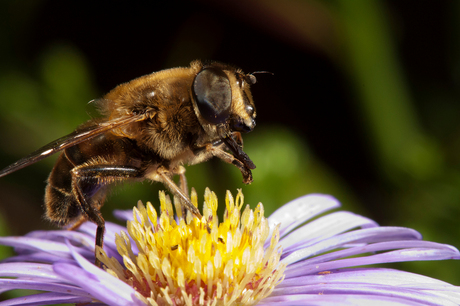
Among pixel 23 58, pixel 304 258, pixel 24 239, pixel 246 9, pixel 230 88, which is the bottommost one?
pixel 24 239

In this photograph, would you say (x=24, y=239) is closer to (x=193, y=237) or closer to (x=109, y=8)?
(x=193, y=237)

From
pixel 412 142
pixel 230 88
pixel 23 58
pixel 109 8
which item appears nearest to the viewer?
pixel 230 88

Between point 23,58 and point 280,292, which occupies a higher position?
point 23,58

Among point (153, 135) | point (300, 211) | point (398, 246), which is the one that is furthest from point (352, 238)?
point (153, 135)

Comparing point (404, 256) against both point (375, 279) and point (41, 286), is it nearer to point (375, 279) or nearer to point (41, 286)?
point (375, 279)

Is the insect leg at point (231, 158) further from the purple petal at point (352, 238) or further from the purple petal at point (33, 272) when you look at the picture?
the purple petal at point (33, 272)

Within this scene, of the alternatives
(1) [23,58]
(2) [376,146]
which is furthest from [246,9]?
(1) [23,58]

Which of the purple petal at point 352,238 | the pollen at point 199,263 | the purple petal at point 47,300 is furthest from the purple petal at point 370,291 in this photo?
the purple petal at point 47,300
